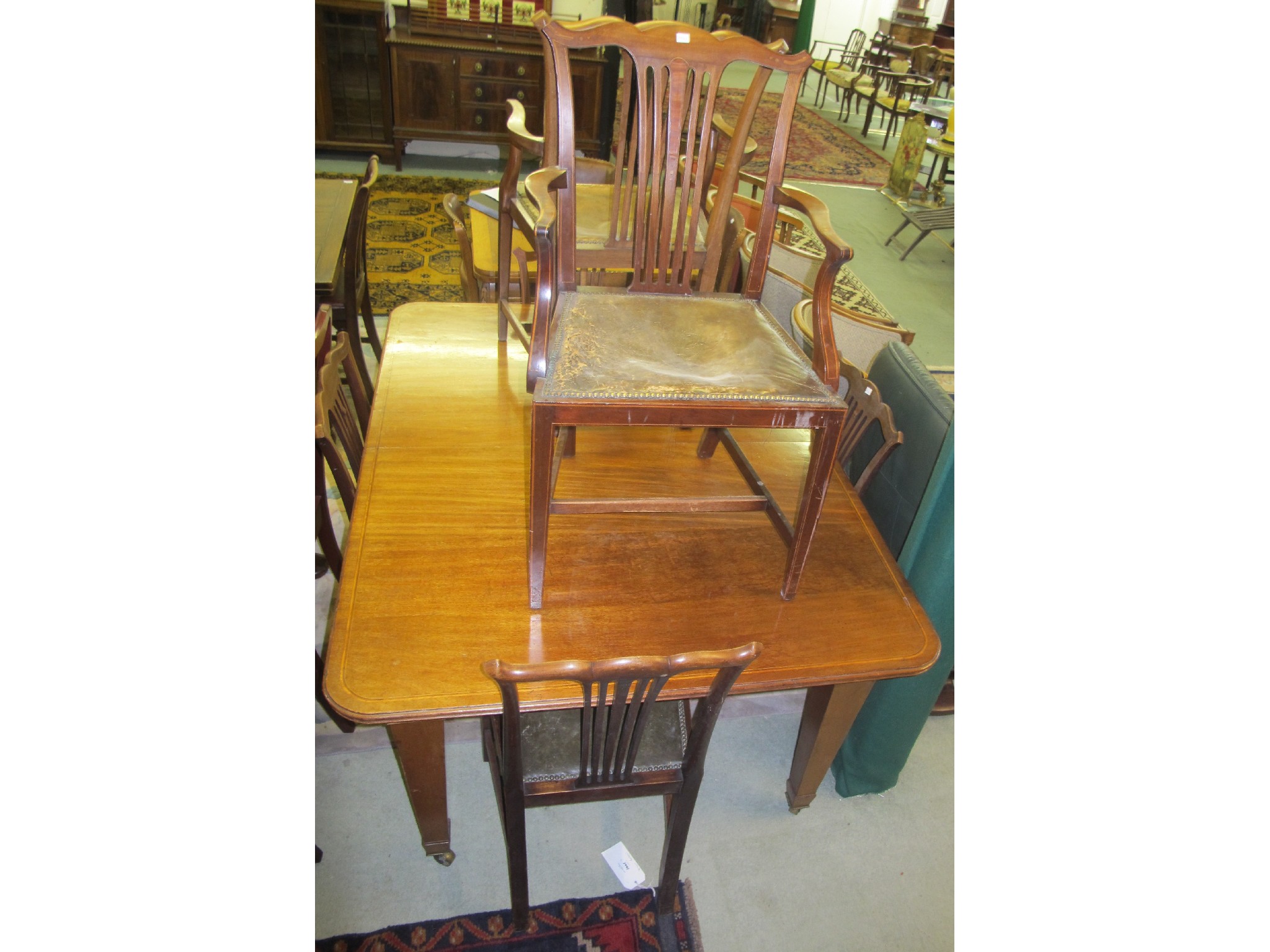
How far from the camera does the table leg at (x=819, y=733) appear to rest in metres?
1.37

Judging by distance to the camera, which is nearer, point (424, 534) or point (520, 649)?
point (520, 649)

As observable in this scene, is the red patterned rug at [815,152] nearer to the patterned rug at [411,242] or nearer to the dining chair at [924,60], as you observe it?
the dining chair at [924,60]

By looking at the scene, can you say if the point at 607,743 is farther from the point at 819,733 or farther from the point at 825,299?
the point at 825,299

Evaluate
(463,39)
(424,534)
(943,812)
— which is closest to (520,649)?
(424,534)

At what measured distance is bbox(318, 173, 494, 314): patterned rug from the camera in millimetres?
3541

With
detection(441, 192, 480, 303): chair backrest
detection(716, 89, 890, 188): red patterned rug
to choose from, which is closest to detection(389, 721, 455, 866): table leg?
detection(441, 192, 480, 303): chair backrest

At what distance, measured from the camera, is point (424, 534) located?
1.29 metres

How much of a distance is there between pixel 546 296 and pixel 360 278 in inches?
73.4

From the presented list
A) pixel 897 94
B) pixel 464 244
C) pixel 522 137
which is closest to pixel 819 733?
pixel 522 137

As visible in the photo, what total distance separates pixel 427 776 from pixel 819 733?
760mm

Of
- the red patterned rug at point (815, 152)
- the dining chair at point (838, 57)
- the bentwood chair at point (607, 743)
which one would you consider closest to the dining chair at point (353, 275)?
the bentwood chair at point (607, 743)

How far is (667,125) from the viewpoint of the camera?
147 cm

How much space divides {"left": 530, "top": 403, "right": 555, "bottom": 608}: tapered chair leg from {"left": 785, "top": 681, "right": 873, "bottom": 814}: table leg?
55 centimetres

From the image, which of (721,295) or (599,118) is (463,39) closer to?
(599,118)
